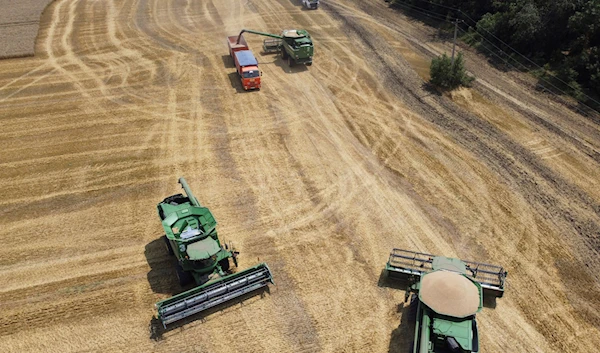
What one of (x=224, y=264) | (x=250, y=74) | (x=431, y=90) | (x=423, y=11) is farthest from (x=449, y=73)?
(x=224, y=264)

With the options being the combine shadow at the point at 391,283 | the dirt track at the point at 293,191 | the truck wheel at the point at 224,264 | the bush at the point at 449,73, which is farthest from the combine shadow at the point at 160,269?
the bush at the point at 449,73

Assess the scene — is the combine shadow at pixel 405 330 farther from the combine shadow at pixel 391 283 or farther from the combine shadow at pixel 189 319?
the combine shadow at pixel 189 319

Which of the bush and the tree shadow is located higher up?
the bush

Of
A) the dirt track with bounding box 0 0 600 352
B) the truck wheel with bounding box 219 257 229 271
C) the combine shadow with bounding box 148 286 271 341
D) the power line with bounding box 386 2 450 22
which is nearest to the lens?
the combine shadow with bounding box 148 286 271 341

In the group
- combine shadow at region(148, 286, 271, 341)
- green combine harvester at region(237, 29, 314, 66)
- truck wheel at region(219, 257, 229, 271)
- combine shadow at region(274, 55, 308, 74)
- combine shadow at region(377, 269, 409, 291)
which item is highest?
green combine harvester at region(237, 29, 314, 66)

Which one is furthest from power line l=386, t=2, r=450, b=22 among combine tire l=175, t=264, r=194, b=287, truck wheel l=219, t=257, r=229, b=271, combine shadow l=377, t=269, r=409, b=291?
combine tire l=175, t=264, r=194, b=287

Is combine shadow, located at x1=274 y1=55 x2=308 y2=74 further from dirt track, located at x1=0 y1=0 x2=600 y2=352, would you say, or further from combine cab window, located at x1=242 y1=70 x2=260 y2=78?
combine cab window, located at x1=242 y1=70 x2=260 y2=78

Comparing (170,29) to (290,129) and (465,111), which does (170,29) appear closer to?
(290,129)
